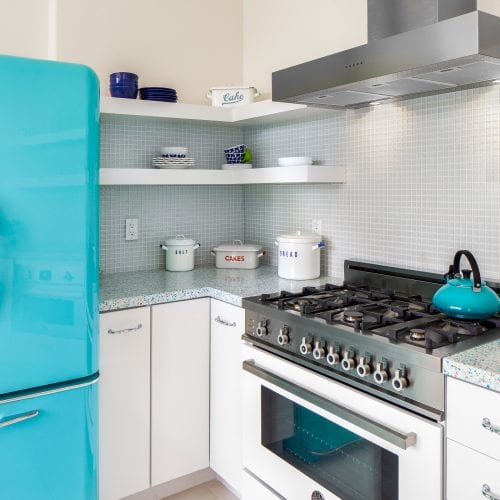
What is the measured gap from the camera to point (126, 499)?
2.25 metres

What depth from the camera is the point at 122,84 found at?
2.40 m

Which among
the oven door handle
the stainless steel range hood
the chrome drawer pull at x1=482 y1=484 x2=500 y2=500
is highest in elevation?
the stainless steel range hood

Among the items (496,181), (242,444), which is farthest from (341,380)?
(496,181)

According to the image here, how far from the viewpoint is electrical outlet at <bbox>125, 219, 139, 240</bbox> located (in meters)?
2.70

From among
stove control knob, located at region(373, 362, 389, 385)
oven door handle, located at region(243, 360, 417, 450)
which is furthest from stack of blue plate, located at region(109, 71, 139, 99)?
→ stove control knob, located at region(373, 362, 389, 385)

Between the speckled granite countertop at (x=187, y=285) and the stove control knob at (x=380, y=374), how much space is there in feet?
2.38

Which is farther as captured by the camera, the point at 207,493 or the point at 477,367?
the point at 207,493

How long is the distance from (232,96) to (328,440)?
176 cm

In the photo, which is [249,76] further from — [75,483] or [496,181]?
[75,483]

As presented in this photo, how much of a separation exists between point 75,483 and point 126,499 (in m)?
0.52

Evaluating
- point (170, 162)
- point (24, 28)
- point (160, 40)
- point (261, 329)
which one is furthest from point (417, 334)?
point (24, 28)

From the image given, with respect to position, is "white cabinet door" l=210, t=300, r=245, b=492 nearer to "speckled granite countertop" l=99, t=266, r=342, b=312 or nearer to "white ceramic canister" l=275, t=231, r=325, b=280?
"speckled granite countertop" l=99, t=266, r=342, b=312

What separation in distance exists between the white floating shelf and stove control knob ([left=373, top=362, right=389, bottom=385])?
104 centimetres

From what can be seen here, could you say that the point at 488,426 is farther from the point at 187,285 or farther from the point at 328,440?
the point at 187,285
